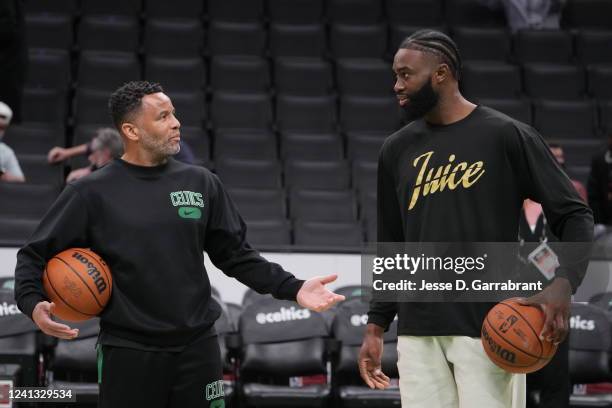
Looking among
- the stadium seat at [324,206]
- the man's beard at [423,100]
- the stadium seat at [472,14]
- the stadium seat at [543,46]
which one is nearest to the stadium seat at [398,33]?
the stadium seat at [472,14]

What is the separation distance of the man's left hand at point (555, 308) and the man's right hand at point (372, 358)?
70 centimetres

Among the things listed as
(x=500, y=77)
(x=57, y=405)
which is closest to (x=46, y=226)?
(x=57, y=405)

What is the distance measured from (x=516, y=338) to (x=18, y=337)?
12.4 ft

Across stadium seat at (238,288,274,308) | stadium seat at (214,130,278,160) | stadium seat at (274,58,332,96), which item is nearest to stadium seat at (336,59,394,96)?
stadium seat at (274,58,332,96)

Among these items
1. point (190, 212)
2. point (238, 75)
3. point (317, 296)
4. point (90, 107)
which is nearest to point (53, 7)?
point (90, 107)

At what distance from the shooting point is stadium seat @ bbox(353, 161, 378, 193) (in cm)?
867

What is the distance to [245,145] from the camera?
917 cm

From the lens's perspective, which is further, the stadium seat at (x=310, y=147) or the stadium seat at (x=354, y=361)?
the stadium seat at (x=310, y=147)

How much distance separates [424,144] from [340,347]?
2.98 m

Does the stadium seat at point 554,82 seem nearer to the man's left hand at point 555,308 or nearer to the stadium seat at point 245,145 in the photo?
the stadium seat at point 245,145

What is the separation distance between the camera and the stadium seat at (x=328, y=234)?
8.01 meters

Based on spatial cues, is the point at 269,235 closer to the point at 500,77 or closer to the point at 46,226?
the point at 500,77

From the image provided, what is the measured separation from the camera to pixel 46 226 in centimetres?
382

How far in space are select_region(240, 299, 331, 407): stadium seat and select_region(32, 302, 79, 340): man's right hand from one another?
282cm
